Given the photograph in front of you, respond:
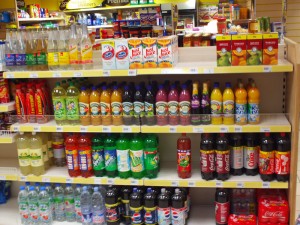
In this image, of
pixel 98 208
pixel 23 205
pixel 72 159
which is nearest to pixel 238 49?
pixel 72 159

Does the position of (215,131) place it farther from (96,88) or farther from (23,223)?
(23,223)

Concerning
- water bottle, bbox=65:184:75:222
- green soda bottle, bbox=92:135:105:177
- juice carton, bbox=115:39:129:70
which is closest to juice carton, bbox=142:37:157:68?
juice carton, bbox=115:39:129:70

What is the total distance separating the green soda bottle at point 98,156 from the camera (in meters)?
3.12

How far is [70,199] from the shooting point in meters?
3.35

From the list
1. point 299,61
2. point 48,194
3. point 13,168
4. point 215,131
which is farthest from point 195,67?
point 13,168

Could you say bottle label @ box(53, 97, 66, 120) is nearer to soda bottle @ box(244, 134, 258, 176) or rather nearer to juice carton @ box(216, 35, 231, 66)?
juice carton @ box(216, 35, 231, 66)

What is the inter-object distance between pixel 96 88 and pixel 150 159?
0.73 meters

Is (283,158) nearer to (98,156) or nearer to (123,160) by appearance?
(123,160)

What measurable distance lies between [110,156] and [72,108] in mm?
510

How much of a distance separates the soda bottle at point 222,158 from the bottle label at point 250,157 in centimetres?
15

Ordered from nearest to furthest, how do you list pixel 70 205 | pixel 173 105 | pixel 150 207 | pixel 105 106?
pixel 173 105 → pixel 105 106 → pixel 150 207 → pixel 70 205

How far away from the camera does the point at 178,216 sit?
3.04 meters

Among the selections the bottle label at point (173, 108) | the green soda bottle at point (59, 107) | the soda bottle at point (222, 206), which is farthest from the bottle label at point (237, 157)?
the green soda bottle at point (59, 107)

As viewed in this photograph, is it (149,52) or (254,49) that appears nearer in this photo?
(254,49)
